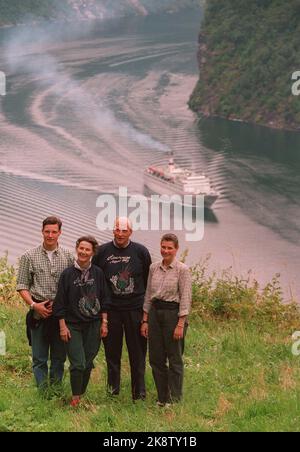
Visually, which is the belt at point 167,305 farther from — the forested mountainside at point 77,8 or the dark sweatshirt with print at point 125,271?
the forested mountainside at point 77,8

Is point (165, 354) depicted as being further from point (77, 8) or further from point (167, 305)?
point (77, 8)

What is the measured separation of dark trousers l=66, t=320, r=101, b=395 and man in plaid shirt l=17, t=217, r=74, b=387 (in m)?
0.22

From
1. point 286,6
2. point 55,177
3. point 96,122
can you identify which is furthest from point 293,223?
point 286,6

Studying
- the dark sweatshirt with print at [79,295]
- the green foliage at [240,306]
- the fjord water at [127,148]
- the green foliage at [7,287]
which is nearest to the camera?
the dark sweatshirt with print at [79,295]

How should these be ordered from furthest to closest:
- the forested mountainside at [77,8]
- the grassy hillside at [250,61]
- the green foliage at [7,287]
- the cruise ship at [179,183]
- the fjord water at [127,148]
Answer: the forested mountainside at [77,8] < the grassy hillside at [250,61] < the cruise ship at [179,183] < the fjord water at [127,148] < the green foliage at [7,287]

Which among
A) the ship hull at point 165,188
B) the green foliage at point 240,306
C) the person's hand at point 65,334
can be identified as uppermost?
the ship hull at point 165,188

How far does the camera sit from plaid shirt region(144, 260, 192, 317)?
6715 mm

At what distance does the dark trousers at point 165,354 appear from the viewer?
22.2 feet

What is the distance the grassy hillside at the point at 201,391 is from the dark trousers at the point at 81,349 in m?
0.20

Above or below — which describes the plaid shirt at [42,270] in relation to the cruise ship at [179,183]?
below

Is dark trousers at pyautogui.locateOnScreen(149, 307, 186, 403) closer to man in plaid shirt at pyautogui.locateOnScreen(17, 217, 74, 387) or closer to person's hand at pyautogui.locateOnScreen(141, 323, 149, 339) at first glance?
person's hand at pyautogui.locateOnScreen(141, 323, 149, 339)

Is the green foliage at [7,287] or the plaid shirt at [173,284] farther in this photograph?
the green foliage at [7,287]

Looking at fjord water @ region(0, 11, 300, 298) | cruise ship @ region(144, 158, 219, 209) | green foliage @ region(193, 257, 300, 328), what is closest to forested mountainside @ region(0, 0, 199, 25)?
fjord water @ region(0, 11, 300, 298)

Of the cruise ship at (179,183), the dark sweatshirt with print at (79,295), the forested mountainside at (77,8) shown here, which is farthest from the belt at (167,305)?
the forested mountainside at (77,8)
